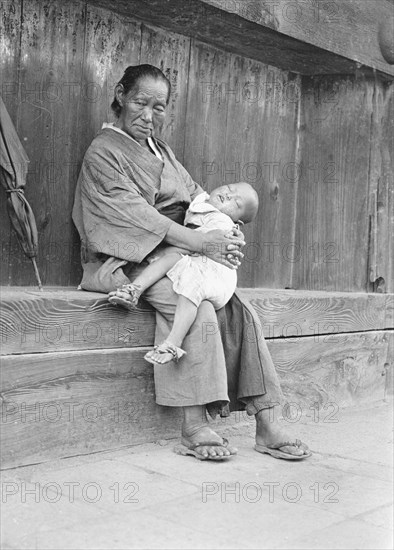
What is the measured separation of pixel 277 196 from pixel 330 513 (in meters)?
2.66

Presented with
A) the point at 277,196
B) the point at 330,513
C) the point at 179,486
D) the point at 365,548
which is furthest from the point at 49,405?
the point at 277,196

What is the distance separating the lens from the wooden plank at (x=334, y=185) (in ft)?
16.3

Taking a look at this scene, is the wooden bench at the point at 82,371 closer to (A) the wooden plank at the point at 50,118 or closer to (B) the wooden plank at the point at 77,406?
(B) the wooden plank at the point at 77,406

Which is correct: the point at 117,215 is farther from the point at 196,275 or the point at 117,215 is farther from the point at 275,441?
the point at 275,441

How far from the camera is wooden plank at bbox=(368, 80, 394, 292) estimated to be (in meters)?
4.94

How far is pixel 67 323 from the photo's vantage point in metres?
3.24

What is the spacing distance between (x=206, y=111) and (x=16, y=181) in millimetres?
1518

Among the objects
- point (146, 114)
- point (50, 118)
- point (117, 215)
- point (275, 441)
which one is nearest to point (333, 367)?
point (275, 441)

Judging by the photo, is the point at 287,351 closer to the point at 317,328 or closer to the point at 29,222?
the point at 317,328

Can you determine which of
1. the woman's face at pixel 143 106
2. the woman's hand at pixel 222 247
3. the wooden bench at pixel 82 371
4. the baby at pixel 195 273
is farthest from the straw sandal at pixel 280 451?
the woman's face at pixel 143 106

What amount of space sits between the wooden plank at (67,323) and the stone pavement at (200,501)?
447mm

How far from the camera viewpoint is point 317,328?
4.50m

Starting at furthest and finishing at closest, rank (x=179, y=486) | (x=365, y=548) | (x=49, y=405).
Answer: (x=49, y=405), (x=179, y=486), (x=365, y=548)

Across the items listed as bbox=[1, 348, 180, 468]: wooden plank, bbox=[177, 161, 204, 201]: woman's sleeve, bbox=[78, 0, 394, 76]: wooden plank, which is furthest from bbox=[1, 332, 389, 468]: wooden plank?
bbox=[78, 0, 394, 76]: wooden plank
